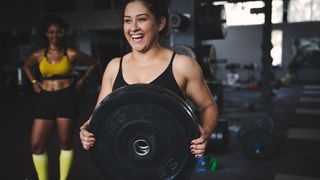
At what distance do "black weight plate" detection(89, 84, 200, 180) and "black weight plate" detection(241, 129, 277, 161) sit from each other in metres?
1.81

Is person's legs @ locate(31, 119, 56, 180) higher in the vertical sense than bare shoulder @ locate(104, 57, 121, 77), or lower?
lower

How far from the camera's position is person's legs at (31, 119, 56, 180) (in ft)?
5.32

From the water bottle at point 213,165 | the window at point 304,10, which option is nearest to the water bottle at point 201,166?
the water bottle at point 213,165

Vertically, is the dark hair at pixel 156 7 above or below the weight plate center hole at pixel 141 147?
above

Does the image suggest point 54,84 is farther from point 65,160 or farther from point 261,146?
point 261,146

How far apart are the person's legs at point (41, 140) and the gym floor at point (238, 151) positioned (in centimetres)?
24

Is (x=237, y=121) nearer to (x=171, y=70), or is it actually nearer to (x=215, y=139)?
(x=215, y=139)

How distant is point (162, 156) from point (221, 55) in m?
8.46

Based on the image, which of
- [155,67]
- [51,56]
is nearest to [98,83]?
[51,56]

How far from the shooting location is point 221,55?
899 cm

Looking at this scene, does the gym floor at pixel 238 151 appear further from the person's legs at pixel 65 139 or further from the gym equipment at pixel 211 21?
the gym equipment at pixel 211 21

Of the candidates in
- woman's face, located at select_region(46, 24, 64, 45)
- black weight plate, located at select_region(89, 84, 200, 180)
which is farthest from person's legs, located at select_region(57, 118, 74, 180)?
black weight plate, located at select_region(89, 84, 200, 180)

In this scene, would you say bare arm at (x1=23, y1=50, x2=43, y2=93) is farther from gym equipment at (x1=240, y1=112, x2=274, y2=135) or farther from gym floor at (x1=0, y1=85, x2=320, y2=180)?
gym equipment at (x1=240, y1=112, x2=274, y2=135)

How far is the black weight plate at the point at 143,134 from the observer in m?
0.77
